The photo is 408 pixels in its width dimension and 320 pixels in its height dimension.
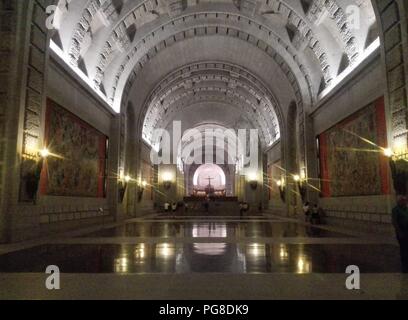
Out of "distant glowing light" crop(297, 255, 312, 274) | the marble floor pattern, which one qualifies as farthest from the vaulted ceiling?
"distant glowing light" crop(297, 255, 312, 274)

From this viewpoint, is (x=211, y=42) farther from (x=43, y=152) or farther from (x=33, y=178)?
(x=33, y=178)

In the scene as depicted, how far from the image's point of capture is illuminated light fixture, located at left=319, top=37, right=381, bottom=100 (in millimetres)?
10898

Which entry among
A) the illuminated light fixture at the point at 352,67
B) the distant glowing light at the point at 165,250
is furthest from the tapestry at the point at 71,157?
the illuminated light fixture at the point at 352,67

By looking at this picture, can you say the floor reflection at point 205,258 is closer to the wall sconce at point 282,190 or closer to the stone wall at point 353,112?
the stone wall at point 353,112

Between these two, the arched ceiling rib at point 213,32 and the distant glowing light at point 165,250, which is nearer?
the distant glowing light at point 165,250

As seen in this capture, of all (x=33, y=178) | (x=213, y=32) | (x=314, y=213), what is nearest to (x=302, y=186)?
(x=314, y=213)

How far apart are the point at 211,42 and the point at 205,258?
60.4 ft

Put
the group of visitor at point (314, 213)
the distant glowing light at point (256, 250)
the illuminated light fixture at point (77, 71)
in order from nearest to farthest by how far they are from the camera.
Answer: the distant glowing light at point (256, 250) → the illuminated light fixture at point (77, 71) → the group of visitor at point (314, 213)

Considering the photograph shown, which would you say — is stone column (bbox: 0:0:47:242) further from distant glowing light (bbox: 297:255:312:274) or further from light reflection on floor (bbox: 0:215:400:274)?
distant glowing light (bbox: 297:255:312:274)

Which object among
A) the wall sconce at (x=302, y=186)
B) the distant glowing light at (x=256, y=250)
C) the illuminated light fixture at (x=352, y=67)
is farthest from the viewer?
the wall sconce at (x=302, y=186)

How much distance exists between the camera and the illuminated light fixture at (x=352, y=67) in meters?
10.9

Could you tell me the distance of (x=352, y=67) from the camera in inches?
501

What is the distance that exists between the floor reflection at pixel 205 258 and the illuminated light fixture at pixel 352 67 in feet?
22.8

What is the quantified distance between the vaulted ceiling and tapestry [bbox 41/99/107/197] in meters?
2.45
